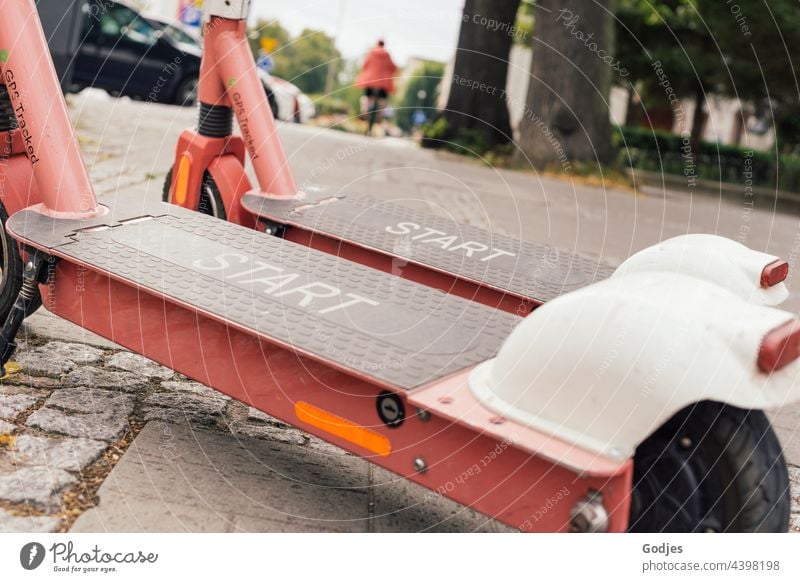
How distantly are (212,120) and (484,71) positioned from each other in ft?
27.3

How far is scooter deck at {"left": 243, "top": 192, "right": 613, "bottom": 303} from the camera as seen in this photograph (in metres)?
3.08

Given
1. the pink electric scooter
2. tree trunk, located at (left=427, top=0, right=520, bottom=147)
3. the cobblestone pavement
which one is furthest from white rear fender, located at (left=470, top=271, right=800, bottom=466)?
tree trunk, located at (left=427, top=0, right=520, bottom=147)

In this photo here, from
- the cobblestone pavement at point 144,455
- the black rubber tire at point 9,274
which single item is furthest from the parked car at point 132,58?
the cobblestone pavement at point 144,455

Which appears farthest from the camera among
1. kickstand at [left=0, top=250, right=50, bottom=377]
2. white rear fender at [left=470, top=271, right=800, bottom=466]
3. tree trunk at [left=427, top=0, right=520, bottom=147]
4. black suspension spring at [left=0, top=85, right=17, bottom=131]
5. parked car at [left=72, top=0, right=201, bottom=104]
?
tree trunk at [left=427, top=0, right=520, bottom=147]

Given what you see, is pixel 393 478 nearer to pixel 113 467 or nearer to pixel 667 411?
pixel 113 467

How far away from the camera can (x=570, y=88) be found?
9.96 meters

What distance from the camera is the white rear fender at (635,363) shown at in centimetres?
171

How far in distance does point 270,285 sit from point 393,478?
2.02ft

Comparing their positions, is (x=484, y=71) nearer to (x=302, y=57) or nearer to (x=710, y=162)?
(x=710, y=162)

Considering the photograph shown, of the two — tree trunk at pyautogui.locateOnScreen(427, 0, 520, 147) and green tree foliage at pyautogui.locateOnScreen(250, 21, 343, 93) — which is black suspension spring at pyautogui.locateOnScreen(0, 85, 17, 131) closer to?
tree trunk at pyautogui.locateOnScreen(427, 0, 520, 147)

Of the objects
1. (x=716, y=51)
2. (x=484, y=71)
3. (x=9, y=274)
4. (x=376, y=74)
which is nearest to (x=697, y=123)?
(x=716, y=51)

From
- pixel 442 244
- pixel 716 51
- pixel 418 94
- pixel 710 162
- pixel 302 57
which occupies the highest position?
pixel 716 51
